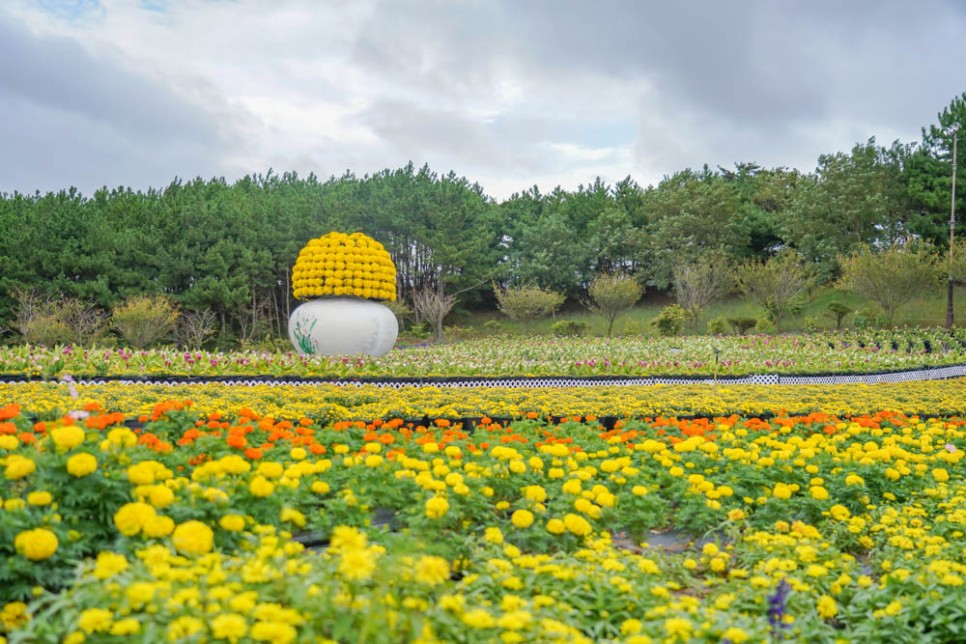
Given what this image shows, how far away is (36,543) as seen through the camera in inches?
70.2

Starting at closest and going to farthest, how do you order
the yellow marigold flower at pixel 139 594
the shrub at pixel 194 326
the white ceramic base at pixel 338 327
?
the yellow marigold flower at pixel 139 594
the white ceramic base at pixel 338 327
the shrub at pixel 194 326

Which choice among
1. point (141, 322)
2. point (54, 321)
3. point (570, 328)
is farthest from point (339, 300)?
point (570, 328)

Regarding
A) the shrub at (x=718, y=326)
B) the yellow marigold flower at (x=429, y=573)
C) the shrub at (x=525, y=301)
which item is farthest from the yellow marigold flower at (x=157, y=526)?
the shrub at (x=525, y=301)

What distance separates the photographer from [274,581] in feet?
5.76

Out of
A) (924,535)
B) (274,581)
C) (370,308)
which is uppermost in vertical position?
(370,308)

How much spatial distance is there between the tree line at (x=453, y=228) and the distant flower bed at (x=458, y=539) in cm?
2303

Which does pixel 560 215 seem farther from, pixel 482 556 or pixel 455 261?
pixel 482 556

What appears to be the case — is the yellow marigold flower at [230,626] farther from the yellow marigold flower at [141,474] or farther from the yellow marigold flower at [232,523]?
the yellow marigold flower at [141,474]

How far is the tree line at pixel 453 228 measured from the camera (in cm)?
2419

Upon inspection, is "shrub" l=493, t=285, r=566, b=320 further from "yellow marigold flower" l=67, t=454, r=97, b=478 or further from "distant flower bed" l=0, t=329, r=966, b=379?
"yellow marigold flower" l=67, t=454, r=97, b=478

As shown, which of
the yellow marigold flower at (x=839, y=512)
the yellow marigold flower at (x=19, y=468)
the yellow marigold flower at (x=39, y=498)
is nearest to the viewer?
the yellow marigold flower at (x=39, y=498)

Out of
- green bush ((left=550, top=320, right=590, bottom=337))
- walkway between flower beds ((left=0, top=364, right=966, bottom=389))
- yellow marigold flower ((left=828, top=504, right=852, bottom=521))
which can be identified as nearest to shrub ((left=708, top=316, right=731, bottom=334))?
green bush ((left=550, top=320, right=590, bottom=337))

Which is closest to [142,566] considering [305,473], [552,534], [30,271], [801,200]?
[305,473]

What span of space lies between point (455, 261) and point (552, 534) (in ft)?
89.9
